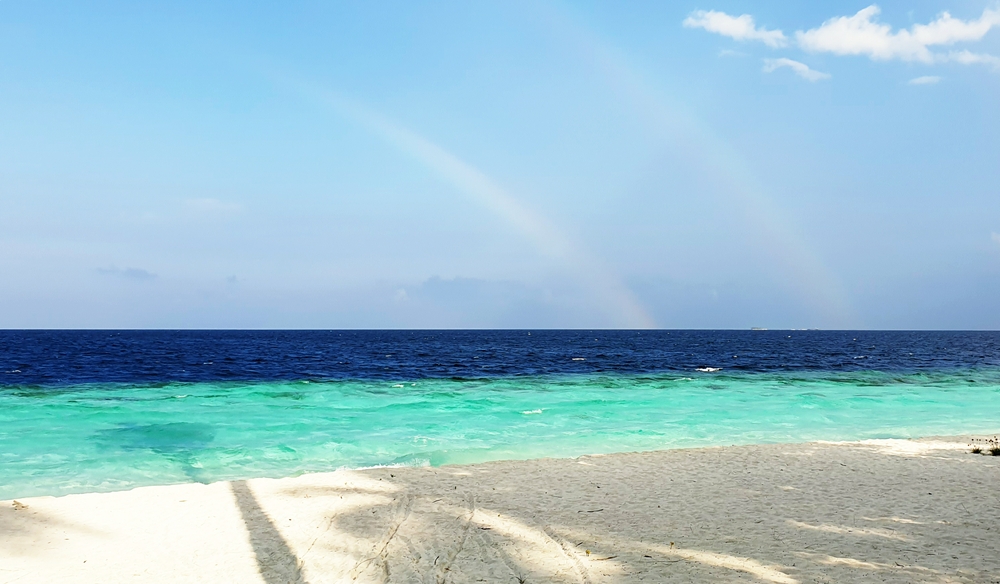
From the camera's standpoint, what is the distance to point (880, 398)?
91.7 feet

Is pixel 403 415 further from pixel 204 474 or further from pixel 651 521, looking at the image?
pixel 651 521

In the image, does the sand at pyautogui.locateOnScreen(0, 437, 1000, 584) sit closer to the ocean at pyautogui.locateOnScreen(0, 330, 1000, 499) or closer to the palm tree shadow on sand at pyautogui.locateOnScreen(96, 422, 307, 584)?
the palm tree shadow on sand at pyautogui.locateOnScreen(96, 422, 307, 584)

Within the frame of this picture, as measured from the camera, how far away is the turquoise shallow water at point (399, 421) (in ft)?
48.0

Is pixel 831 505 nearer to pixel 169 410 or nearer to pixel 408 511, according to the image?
pixel 408 511

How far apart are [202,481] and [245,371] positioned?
31813mm

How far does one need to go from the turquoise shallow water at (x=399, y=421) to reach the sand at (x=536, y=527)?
3.71m

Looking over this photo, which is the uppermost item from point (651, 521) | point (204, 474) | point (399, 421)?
point (651, 521)

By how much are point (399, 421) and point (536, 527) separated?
528 inches

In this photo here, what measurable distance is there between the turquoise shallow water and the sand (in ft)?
12.2

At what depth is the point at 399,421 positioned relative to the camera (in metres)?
21.0

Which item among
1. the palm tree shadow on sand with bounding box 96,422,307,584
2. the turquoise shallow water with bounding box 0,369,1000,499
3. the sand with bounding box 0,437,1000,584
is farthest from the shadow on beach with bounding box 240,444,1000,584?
the turquoise shallow water with bounding box 0,369,1000,499

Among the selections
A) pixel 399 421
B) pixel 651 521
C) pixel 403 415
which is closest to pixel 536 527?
pixel 651 521

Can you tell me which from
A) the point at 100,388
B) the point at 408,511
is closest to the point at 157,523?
the point at 408,511

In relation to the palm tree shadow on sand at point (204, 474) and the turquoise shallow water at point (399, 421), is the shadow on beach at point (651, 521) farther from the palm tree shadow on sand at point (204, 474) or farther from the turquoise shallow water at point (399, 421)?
the turquoise shallow water at point (399, 421)
